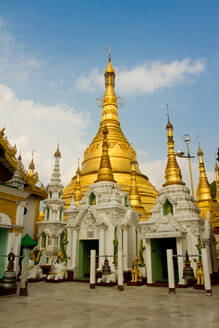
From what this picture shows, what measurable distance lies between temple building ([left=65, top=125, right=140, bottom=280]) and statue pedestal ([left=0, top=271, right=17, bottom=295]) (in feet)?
18.8

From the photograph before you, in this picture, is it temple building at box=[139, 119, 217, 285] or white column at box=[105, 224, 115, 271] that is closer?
temple building at box=[139, 119, 217, 285]

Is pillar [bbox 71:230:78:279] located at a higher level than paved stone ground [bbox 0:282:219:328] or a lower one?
higher

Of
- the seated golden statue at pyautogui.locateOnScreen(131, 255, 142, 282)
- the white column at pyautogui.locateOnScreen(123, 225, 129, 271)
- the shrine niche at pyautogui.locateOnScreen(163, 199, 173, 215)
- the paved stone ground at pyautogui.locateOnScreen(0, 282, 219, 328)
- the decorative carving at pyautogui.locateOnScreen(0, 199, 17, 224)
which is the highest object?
the shrine niche at pyautogui.locateOnScreen(163, 199, 173, 215)

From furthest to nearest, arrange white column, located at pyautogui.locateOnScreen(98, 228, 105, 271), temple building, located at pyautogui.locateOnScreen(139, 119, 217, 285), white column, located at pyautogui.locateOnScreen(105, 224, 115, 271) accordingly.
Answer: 1. white column, located at pyautogui.locateOnScreen(98, 228, 105, 271)
2. white column, located at pyautogui.locateOnScreen(105, 224, 115, 271)
3. temple building, located at pyautogui.locateOnScreen(139, 119, 217, 285)

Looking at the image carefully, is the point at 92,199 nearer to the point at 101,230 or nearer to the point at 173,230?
the point at 101,230

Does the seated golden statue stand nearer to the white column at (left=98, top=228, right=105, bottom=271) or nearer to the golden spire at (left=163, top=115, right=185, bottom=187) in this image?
the white column at (left=98, top=228, right=105, bottom=271)

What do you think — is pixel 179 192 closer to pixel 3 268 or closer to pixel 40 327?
pixel 3 268

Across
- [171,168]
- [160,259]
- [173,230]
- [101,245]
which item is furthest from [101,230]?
[171,168]

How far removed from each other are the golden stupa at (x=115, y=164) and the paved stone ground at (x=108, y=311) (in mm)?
15896

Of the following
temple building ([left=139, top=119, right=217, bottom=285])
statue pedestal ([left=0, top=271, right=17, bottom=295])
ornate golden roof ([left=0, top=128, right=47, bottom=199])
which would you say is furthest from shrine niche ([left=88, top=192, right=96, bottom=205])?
statue pedestal ([left=0, top=271, right=17, bottom=295])

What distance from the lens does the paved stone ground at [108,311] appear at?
5.94 m

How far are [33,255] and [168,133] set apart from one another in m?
11.8

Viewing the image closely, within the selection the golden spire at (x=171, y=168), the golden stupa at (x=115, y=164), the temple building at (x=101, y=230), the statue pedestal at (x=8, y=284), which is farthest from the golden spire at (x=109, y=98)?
the statue pedestal at (x=8, y=284)

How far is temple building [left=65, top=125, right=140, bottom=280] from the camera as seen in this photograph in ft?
49.4
